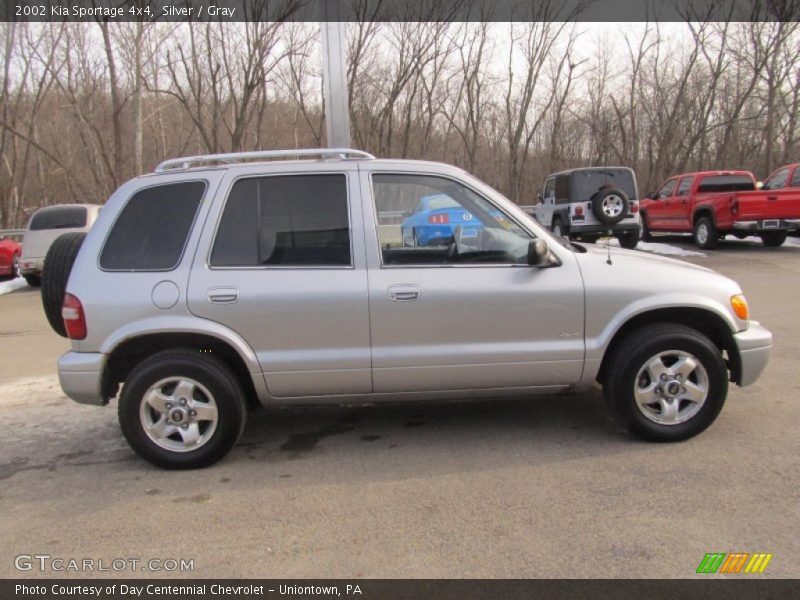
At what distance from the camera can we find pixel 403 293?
3.55 meters

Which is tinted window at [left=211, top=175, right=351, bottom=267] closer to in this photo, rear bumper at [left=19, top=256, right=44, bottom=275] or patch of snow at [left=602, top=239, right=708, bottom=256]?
rear bumper at [left=19, top=256, right=44, bottom=275]

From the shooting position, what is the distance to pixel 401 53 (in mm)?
25391

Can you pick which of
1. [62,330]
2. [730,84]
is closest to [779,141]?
[730,84]

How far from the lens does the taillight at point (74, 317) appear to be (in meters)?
3.50

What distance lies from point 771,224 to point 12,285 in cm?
1752

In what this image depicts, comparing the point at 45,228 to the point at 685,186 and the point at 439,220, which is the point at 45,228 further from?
the point at 685,186

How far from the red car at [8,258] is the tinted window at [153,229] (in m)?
12.5

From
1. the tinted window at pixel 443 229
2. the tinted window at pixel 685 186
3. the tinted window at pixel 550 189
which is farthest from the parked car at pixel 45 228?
the tinted window at pixel 685 186

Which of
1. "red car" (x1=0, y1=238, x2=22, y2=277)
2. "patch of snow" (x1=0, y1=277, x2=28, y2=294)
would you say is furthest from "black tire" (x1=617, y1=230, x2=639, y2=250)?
"red car" (x1=0, y1=238, x2=22, y2=277)

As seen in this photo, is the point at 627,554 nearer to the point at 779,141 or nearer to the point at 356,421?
the point at 356,421

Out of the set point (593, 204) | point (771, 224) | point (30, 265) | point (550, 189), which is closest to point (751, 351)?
point (593, 204)

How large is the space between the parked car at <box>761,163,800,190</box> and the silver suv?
1224 centimetres

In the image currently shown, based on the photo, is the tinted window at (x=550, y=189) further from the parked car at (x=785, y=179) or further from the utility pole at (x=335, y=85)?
the utility pole at (x=335, y=85)

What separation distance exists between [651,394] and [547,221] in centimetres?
1392
